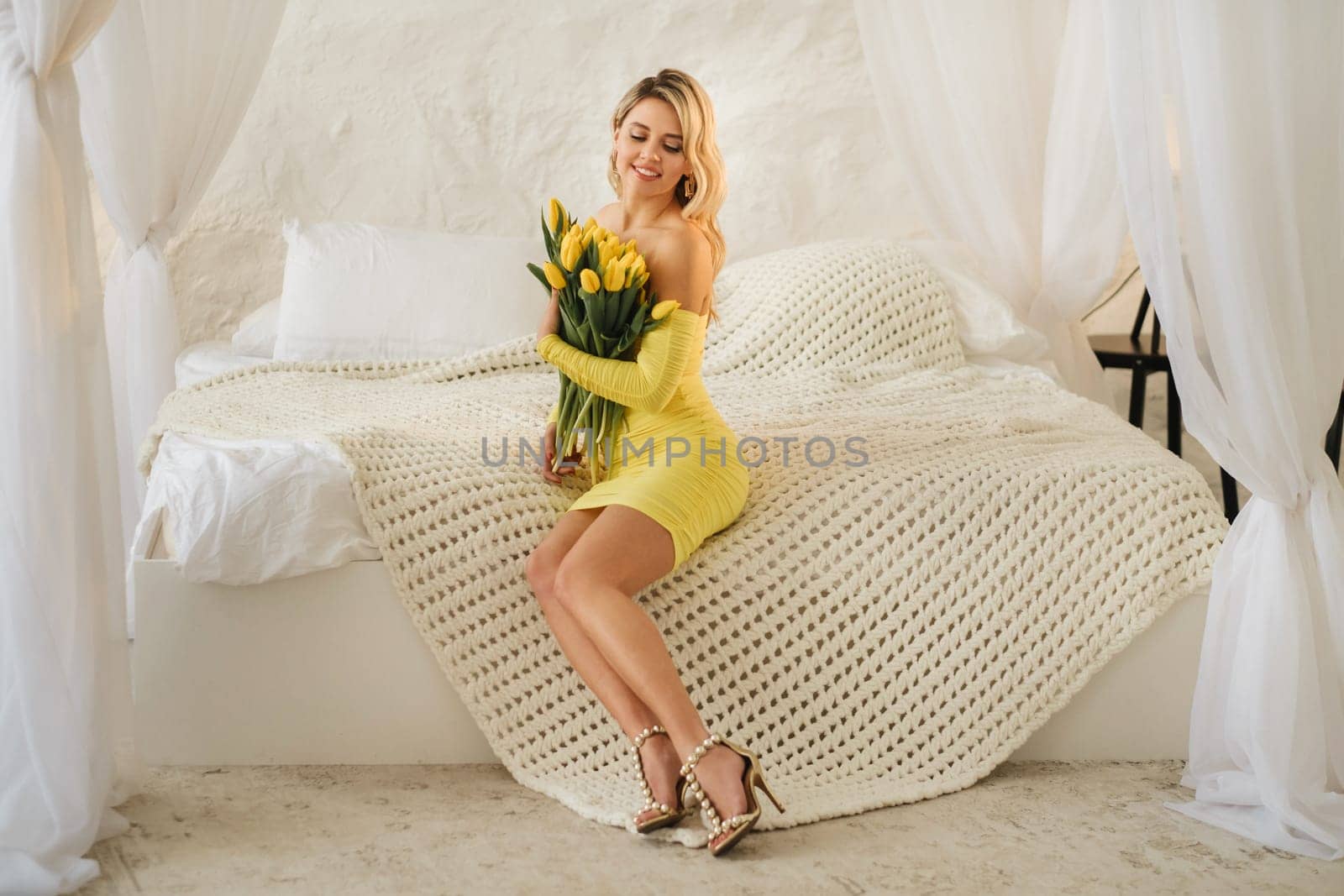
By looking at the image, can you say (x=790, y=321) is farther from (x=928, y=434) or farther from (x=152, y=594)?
(x=152, y=594)

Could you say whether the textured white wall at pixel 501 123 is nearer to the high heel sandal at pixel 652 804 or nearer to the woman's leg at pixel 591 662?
the woman's leg at pixel 591 662

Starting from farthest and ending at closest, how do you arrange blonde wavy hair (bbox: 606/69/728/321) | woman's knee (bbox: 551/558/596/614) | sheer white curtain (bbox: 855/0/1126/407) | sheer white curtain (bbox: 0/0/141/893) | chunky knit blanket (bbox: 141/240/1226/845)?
sheer white curtain (bbox: 855/0/1126/407), blonde wavy hair (bbox: 606/69/728/321), chunky knit blanket (bbox: 141/240/1226/845), woman's knee (bbox: 551/558/596/614), sheer white curtain (bbox: 0/0/141/893)

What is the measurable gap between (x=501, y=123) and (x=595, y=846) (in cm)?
268

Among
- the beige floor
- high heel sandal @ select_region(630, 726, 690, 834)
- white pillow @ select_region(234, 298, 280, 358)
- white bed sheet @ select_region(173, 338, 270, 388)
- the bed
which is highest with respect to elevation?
white pillow @ select_region(234, 298, 280, 358)

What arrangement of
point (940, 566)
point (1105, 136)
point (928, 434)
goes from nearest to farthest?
1. point (940, 566)
2. point (928, 434)
3. point (1105, 136)

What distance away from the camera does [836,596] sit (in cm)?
214

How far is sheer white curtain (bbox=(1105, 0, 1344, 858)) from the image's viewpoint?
1.74m

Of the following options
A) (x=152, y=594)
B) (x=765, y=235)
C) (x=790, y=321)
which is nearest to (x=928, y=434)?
(x=790, y=321)

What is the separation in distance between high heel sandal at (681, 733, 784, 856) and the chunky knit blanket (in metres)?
0.10

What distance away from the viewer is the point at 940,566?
7.11 feet

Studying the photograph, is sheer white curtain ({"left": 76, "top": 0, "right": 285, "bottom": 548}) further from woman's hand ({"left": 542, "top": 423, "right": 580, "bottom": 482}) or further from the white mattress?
woman's hand ({"left": 542, "top": 423, "right": 580, "bottom": 482})

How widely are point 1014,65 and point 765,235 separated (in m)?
1.07

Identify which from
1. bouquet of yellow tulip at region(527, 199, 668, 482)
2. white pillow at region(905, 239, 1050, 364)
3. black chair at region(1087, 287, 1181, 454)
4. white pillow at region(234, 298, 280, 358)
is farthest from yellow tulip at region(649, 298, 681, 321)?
black chair at region(1087, 287, 1181, 454)

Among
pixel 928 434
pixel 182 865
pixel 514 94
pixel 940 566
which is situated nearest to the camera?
pixel 182 865
